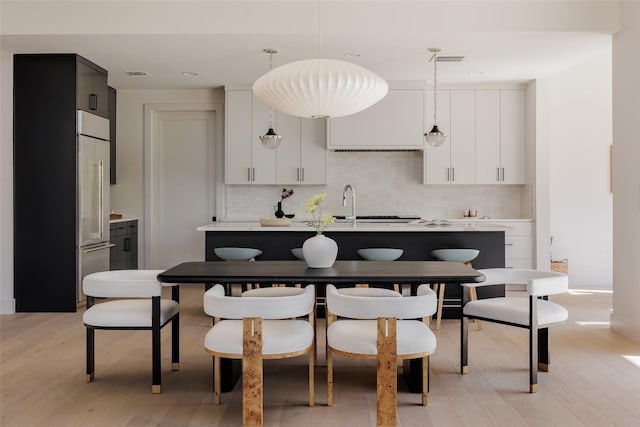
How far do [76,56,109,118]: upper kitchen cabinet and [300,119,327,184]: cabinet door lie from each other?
2.45 metres

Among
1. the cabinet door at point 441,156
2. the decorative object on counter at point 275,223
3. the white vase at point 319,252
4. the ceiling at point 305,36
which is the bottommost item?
the white vase at point 319,252

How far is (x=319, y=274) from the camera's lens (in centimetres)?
345

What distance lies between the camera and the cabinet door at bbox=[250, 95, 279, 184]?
764cm

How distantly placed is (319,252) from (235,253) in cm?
171

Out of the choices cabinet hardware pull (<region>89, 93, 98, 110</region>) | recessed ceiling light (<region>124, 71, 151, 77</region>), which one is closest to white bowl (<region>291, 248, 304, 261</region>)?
cabinet hardware pull (<region>89, 93, 98, 110</region>)

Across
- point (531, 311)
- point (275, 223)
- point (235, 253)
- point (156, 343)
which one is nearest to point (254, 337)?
point (156, 343)

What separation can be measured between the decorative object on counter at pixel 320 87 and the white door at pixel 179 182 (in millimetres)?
4640

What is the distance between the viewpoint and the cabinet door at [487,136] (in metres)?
7.73

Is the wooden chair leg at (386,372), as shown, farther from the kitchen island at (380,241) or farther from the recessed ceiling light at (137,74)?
the recessed ceiling light at (137,74)

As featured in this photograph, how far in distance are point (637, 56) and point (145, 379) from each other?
4.52 metres

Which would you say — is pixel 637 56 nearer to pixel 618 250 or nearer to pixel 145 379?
pixel 618 250

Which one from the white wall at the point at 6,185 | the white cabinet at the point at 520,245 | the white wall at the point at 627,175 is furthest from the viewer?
the white cabinet at the point at 520,245

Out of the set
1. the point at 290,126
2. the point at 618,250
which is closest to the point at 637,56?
the point at 618,250

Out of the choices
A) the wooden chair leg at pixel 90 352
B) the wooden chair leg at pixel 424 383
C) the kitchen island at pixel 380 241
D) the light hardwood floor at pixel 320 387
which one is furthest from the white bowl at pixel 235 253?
the wooden chair leg at pixel 424 383
